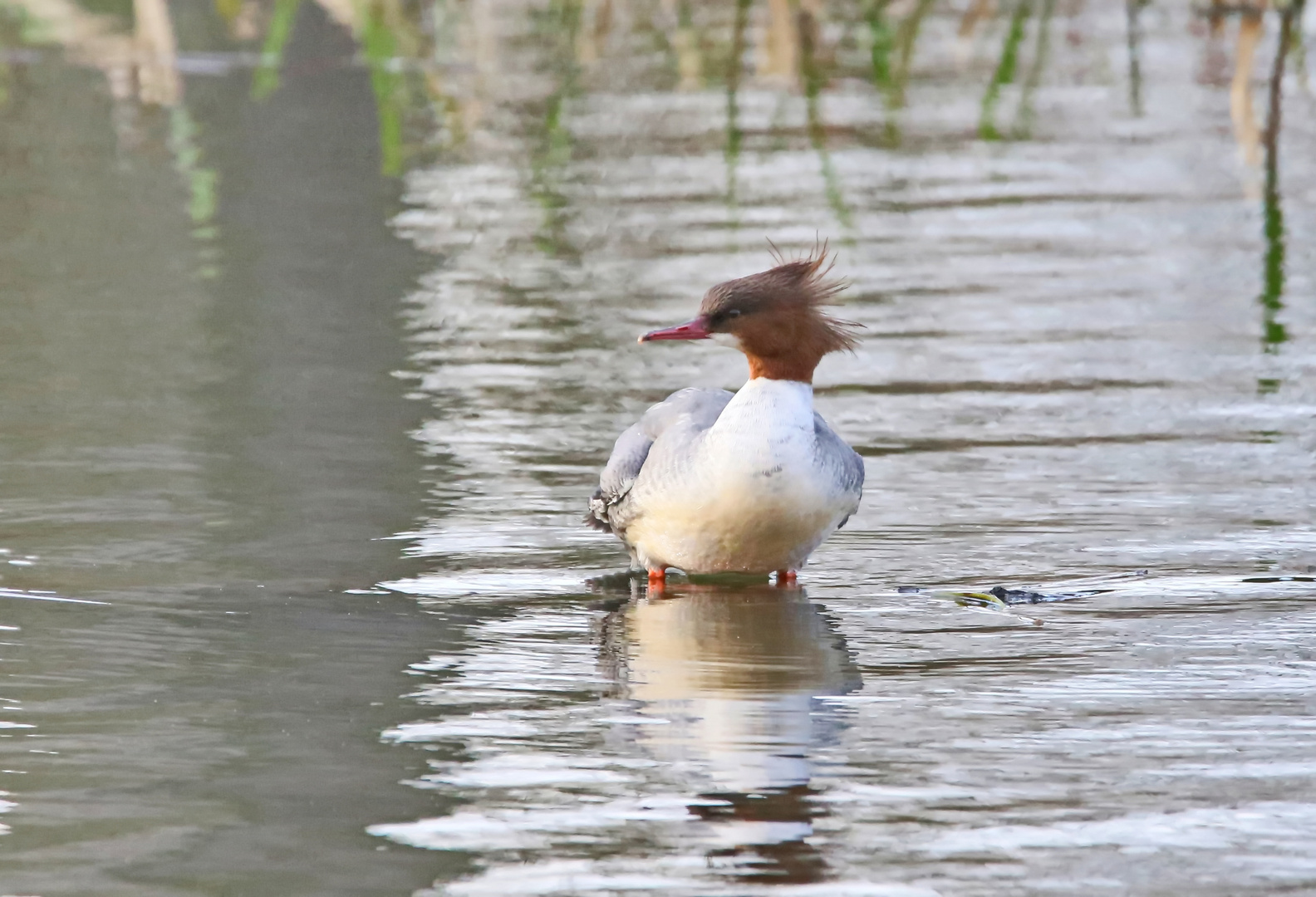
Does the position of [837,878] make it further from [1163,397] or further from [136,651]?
[1163,397]

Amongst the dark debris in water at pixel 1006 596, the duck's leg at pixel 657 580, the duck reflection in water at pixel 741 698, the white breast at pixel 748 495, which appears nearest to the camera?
the duck reflection in water at pixel 741 698

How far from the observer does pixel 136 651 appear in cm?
464

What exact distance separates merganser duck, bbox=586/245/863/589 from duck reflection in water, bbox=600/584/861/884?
0.15 m

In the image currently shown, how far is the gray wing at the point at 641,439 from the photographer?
5.58 metres

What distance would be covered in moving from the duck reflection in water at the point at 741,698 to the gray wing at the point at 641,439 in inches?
11.9

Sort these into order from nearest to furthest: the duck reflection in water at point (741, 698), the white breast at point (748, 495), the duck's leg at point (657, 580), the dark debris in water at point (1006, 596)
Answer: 1. the duck reflection in water at point (741, 698)
2. the dark debris in water at point (1006, 596)
3. the white breast at point (748, 495)
4. the duck's leg at point (657, 580)

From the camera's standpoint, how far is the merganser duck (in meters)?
5.26

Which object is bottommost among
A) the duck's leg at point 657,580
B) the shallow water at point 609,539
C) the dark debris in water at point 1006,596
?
the duck's leg at point 657,580

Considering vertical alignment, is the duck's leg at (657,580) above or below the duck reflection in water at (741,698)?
below

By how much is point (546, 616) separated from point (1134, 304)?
4.01 meters

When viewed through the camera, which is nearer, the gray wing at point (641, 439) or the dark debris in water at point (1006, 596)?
the dark debris in water at point (1006, 596)

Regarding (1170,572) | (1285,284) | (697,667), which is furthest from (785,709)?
(1285,284)

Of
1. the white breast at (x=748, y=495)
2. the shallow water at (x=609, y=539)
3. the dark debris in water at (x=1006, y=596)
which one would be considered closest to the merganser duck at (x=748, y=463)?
the white breast at (x=748, y=495)

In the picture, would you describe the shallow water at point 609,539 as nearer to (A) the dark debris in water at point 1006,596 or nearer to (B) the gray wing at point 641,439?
(A) the dark debris in water at point 1006,596
